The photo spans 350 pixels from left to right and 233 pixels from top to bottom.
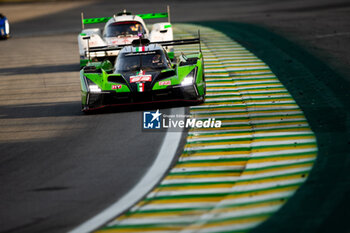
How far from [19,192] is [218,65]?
970cm

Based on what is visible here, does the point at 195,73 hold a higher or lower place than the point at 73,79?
higher

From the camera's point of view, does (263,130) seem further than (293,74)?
No

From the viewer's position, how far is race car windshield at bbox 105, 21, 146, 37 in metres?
18.5

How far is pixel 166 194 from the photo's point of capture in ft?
22.4

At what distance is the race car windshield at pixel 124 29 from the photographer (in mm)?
18484

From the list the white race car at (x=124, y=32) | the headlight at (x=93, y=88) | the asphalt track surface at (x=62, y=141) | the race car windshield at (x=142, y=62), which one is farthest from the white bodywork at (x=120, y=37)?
the headlight at (x=93, y=88)

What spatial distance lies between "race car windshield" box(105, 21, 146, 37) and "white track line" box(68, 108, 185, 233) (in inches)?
374

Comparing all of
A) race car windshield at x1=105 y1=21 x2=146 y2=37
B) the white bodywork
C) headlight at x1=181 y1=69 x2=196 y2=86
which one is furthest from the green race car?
race car windshield at x1=105 y1=21 x2=146 y2=37

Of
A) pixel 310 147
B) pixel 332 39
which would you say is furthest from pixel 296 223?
pixel 332 39

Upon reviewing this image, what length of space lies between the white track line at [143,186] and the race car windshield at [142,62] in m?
3.00

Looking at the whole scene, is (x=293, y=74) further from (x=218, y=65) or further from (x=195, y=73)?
(x=195, y=73)

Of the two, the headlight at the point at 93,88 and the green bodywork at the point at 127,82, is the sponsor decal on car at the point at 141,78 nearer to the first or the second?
the green bodywork at the point at 127,82

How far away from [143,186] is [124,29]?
1208 centimetres

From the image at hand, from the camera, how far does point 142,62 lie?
12312 millimetres
